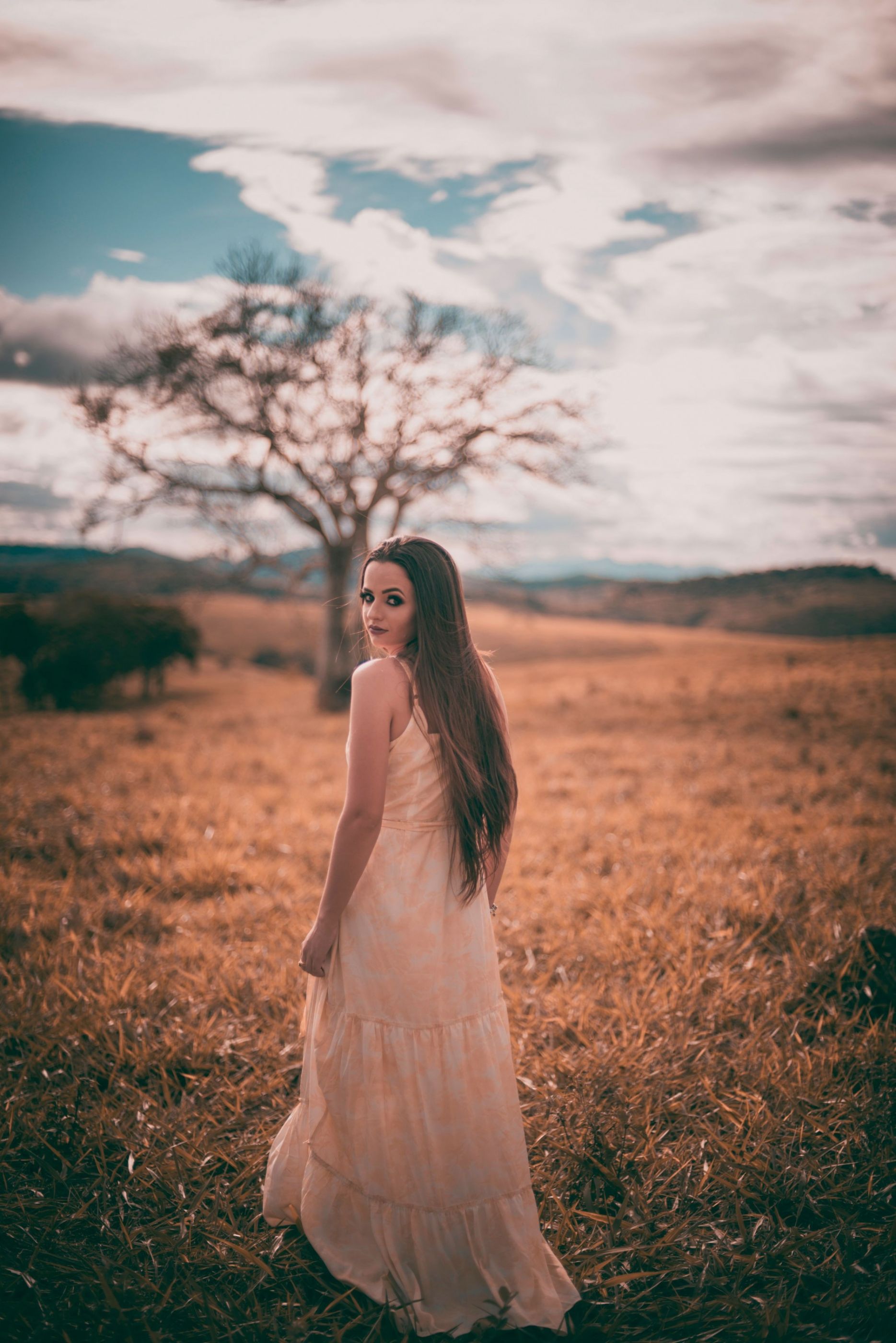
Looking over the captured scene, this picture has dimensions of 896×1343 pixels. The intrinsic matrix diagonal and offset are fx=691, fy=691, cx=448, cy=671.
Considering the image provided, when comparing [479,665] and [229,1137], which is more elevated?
[479,665]

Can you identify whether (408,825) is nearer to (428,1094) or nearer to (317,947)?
(317,947)

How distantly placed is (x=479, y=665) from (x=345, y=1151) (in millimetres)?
1982

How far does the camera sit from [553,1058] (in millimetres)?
3875

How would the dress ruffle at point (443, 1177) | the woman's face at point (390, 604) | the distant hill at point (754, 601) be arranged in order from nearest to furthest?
the dress ruffle at point (443, 1177) → the woman's face at point (390, 604) → the distant hill at point (754, 601)

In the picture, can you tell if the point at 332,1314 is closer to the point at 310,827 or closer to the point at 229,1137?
the point at 229,1137

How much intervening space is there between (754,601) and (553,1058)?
58.4 m

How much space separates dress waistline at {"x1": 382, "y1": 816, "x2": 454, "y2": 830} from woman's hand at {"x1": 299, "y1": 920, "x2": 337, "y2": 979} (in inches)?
17.4

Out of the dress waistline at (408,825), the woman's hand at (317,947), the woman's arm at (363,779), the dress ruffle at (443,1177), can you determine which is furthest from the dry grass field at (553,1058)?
the dress waistline at (408,825)

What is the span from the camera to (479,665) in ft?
9.08

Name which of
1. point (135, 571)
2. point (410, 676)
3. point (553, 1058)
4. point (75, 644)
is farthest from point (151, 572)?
point (410, 676)

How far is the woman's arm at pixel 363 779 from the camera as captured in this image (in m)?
2.44

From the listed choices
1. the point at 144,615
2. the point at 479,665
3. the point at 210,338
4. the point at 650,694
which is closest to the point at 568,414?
the point at 650,694

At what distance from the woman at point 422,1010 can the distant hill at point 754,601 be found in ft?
32.6

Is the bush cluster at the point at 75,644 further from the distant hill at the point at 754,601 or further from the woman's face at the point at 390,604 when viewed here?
the woman's face at the point at 390,604
